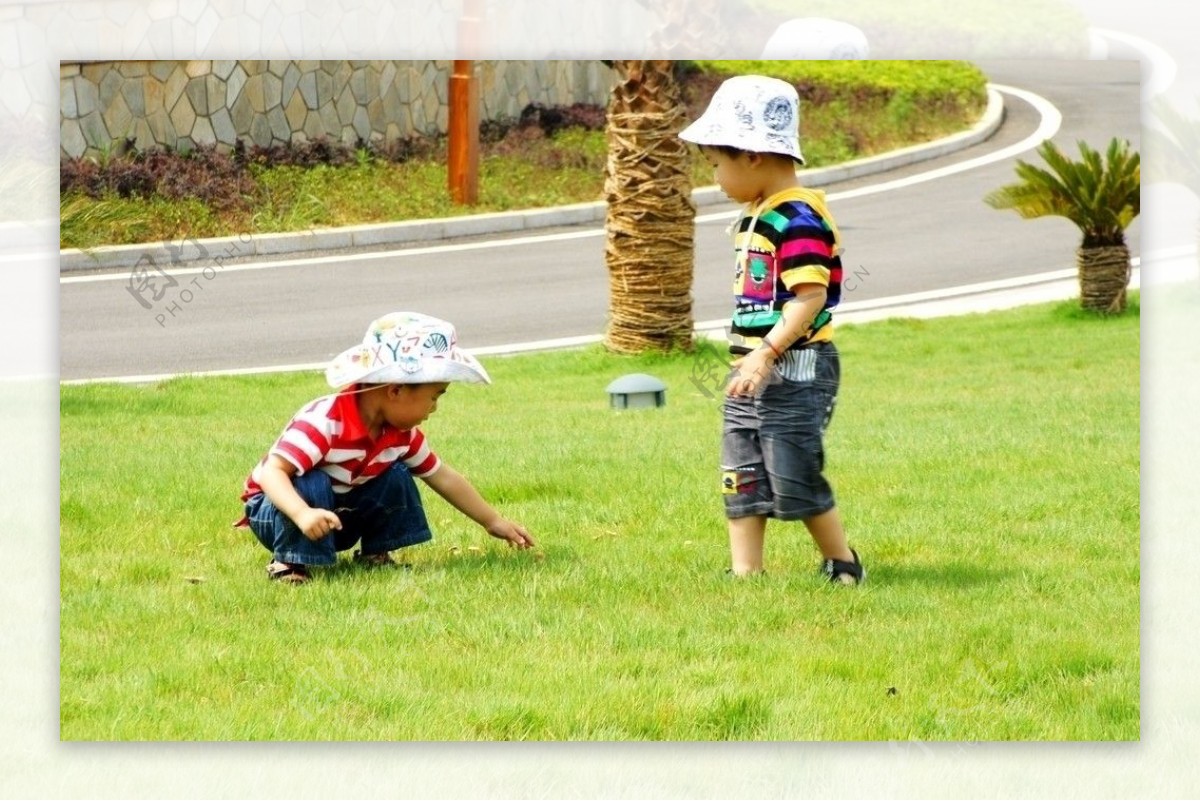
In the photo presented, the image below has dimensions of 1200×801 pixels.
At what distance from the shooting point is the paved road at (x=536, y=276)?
294 inches

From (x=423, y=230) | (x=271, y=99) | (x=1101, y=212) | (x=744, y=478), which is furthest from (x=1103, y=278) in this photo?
(x=744, y=478)

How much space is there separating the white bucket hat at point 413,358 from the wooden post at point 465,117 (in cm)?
230

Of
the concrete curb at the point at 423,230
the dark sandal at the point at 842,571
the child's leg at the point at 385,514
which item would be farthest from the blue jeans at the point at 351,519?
the dark sandal at the point at 842,571

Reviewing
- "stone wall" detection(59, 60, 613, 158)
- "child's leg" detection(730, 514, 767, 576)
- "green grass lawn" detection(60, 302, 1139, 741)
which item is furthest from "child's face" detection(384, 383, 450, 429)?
"stone wall" detection(59, 60, 613, 158)

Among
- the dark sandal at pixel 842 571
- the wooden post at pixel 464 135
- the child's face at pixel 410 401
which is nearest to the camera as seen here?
the child's face at pixel 410 401

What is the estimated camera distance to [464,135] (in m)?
8.95

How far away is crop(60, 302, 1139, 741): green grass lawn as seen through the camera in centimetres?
379

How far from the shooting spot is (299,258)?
927cm

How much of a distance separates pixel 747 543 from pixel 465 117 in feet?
14.1

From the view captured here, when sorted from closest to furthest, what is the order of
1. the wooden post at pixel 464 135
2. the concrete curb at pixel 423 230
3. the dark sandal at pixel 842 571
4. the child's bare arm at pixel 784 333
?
the child's bare arm at pixel 784 333, the dark sandal at pixel 842 571, the concrete curb at pixel 423 230, the wooden post at pixel 464 135

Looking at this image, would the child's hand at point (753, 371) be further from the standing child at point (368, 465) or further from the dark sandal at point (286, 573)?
the dark sandal at point (286, 573)

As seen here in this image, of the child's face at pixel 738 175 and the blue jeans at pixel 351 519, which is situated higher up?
the child's face at pixel 738 175

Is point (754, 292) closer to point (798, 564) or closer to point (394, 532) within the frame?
point (798, 564)

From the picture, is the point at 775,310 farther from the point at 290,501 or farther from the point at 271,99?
the point at 271,99
